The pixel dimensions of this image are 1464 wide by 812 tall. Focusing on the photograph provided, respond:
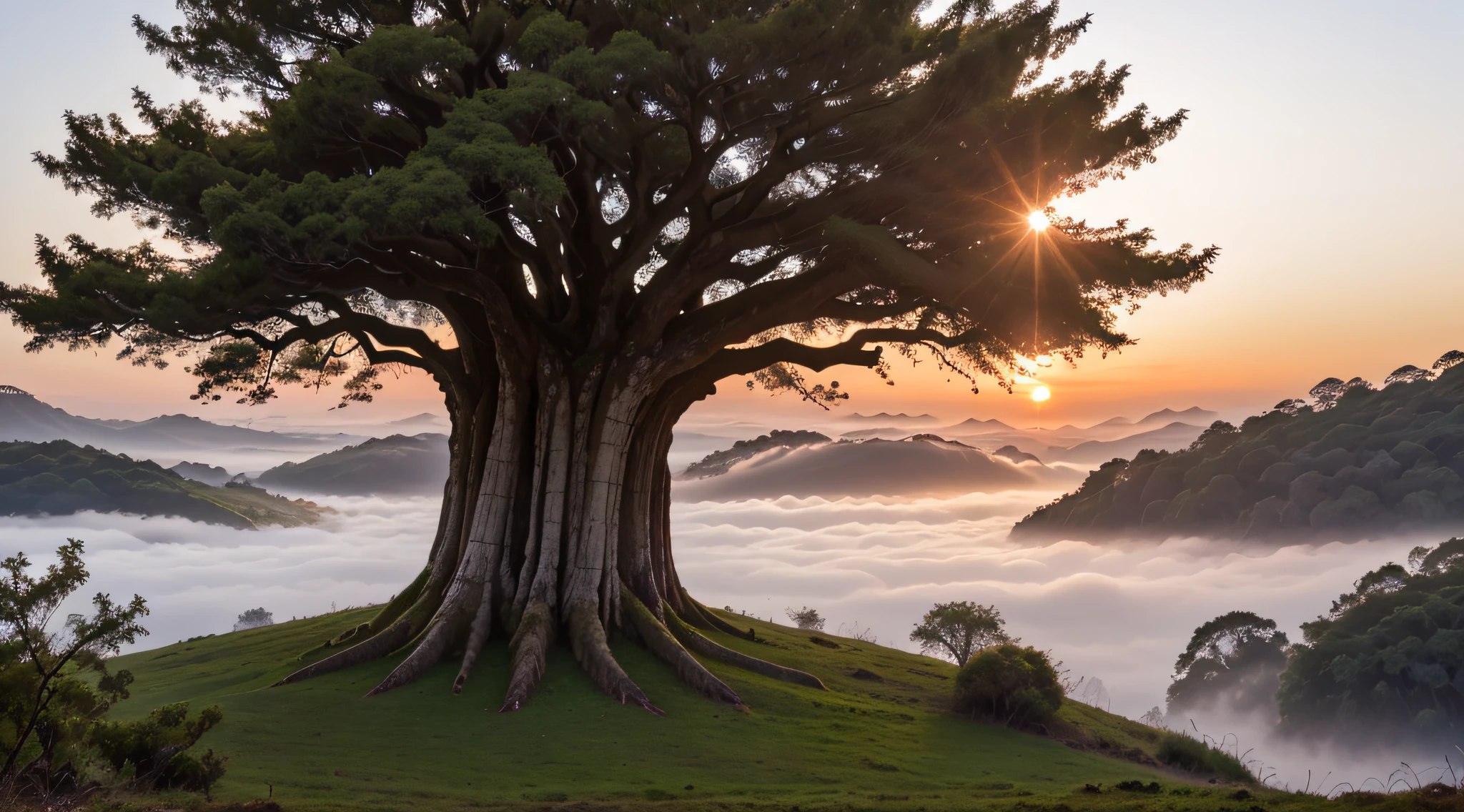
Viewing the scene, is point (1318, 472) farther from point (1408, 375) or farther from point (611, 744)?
point (611, 744)

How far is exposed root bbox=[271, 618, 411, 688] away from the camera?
17.0 m

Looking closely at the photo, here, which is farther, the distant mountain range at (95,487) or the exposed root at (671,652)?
the distant mountain range at (95,487)

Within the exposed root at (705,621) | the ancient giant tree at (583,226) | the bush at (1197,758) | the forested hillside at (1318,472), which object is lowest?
the bush at (1197,758)

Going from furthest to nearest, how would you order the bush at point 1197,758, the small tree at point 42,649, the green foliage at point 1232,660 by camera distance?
the green foliage at point 1232,660 → the bush at point 1197,758 → the small tree at point 42,649

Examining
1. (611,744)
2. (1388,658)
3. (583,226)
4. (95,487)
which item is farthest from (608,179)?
(95,487)

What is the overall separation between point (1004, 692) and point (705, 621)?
7969 mm

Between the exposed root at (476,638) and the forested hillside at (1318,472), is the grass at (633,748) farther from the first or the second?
the forested hillside at (1318,472)

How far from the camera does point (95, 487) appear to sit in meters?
83.6

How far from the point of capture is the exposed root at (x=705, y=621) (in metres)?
23.6

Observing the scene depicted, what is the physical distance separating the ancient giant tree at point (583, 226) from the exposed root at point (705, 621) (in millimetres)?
2049

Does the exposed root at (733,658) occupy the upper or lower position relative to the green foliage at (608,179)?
lower

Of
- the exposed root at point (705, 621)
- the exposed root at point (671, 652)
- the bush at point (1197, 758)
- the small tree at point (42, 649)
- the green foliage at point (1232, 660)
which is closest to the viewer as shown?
the small tree at point (42, 649)

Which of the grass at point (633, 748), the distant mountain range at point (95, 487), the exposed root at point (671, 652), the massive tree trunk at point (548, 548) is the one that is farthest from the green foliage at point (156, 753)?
the distant mountain range at point (95, 487)

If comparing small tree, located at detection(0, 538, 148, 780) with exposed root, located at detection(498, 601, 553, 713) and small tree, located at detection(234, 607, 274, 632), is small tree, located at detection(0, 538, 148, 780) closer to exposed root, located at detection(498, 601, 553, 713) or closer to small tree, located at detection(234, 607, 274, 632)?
exposed root, located at detection(498, 601, 553, 713)
